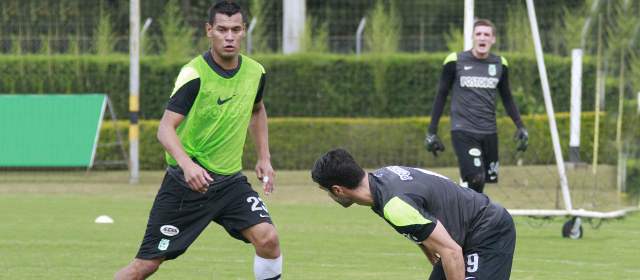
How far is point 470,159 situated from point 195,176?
233 inches

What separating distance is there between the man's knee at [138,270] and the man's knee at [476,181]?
5.61 m

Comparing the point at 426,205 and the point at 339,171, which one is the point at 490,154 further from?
the point at 339,171

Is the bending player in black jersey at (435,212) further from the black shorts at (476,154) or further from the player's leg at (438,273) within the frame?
→ the black shorts at (476,154)

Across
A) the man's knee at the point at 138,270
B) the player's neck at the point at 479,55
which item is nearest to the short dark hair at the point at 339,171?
the man's knee at the point at 138,270

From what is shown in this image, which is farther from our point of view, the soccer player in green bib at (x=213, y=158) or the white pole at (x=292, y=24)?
the white pole at (x=292, y=24)

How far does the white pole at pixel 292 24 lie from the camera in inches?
944

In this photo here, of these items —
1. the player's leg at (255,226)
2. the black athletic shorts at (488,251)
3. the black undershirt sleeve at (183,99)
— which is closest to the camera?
the black athletic shorts at (488,251)

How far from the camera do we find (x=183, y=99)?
7.51 m

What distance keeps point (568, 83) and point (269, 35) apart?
23.0ft

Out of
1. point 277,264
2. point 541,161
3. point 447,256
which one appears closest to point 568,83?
point 541,161

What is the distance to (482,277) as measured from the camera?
6.72 meters

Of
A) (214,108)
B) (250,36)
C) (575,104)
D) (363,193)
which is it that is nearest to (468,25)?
(575,104)

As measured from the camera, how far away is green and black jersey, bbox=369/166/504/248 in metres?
6.17

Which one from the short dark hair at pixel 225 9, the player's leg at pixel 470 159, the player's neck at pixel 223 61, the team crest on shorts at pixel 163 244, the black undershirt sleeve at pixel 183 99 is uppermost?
the short dark hair at pixel 225 9
